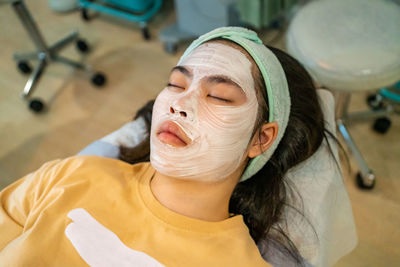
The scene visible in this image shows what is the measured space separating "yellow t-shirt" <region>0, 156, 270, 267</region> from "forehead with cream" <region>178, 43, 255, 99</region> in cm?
36

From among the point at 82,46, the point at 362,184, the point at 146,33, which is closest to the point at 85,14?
the point at 82,46

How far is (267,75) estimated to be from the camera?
0.86m

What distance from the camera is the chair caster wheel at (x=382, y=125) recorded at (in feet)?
5.69

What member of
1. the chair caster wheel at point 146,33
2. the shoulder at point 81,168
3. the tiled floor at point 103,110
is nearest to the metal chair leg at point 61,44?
the tiled floor at point 103,110

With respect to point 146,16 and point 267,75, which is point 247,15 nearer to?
point 146,16

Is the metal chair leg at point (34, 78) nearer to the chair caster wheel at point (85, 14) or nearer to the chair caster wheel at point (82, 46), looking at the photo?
the chair caster wheel at point (82, 46)

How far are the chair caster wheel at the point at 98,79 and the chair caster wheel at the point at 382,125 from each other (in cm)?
164

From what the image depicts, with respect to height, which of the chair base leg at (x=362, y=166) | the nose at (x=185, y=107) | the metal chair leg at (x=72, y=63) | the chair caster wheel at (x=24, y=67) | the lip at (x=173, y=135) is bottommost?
the chair base leg at (x=362, y=166)

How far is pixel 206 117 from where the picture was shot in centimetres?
80

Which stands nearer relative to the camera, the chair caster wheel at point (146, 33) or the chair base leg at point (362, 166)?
the chair base leg at point (362, 166)

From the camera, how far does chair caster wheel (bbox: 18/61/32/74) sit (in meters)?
2.28

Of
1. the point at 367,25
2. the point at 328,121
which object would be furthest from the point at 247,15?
the point at 328,121

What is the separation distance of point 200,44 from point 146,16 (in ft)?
5.22

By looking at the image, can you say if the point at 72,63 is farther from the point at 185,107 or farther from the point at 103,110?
the point at 185,107
